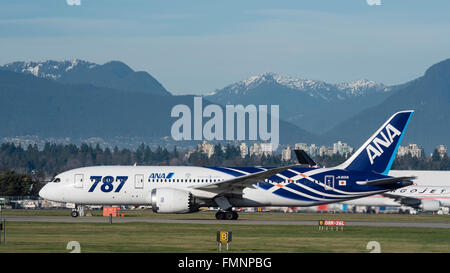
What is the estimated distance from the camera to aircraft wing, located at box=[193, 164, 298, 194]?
58.0 metres

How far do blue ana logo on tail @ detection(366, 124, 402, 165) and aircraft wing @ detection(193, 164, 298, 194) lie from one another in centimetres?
Answer: 640

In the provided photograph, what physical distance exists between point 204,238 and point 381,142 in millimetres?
21869

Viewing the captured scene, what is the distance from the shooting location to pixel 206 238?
4294 cm

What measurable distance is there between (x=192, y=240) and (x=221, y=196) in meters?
18.1

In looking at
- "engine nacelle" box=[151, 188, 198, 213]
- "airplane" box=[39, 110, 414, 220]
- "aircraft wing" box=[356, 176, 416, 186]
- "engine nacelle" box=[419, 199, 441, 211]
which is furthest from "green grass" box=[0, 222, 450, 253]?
"engine nacelle" box=[419, 199, 441, 211]

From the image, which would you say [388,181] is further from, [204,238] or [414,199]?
[414,199]

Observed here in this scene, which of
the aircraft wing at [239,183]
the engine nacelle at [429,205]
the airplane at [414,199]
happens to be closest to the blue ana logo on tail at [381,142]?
the aircraft wing at [239,183]

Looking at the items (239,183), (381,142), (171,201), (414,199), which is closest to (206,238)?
(171,201)

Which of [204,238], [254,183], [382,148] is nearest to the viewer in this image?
[204,238]

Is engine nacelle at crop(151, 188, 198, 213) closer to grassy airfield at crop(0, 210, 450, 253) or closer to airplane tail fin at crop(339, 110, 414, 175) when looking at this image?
grassy airfield at crop(0, 210, 450, 253)

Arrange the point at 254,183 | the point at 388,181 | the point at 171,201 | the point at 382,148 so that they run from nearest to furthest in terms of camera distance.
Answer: the point at 171,201 < the point at 388,181 < the point at 254,183 < the point at 382,148
